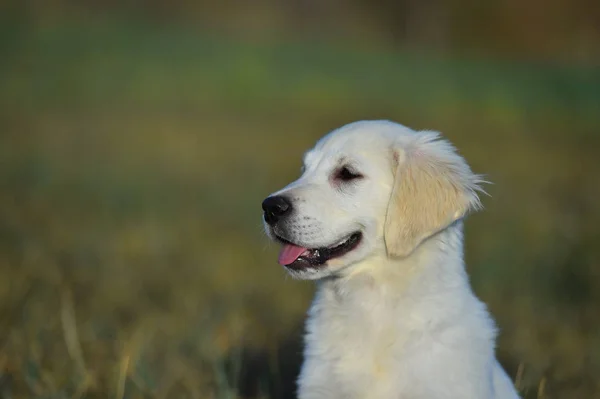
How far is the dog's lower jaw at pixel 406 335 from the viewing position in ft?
12.6

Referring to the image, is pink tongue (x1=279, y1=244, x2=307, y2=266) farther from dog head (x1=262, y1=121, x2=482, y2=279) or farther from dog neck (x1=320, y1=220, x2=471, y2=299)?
dog neck (x1=320, y1=220, x2=471, y2=299)

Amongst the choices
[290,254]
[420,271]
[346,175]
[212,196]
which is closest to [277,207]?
[290,254]

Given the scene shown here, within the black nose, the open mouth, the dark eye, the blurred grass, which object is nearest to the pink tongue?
the open mouth

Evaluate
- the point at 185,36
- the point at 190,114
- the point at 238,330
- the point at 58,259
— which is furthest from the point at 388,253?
the point at 185,36

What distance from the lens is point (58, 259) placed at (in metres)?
7.56

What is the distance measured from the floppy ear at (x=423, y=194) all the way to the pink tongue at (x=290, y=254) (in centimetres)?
37

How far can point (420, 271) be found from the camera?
160 inches

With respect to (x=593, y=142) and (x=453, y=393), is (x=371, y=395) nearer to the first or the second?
(x=453, y=393)

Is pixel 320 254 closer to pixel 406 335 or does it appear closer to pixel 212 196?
pixel 406 335

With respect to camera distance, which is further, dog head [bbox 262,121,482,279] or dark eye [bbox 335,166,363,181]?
dark eye [bbox 335,166,363,181]

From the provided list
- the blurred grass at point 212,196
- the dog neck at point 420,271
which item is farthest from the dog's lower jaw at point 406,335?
the blurred grass at point 212,196

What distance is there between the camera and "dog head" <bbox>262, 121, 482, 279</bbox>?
159 inches

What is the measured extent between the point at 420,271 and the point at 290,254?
1.79ft

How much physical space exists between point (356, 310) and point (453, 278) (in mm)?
419
